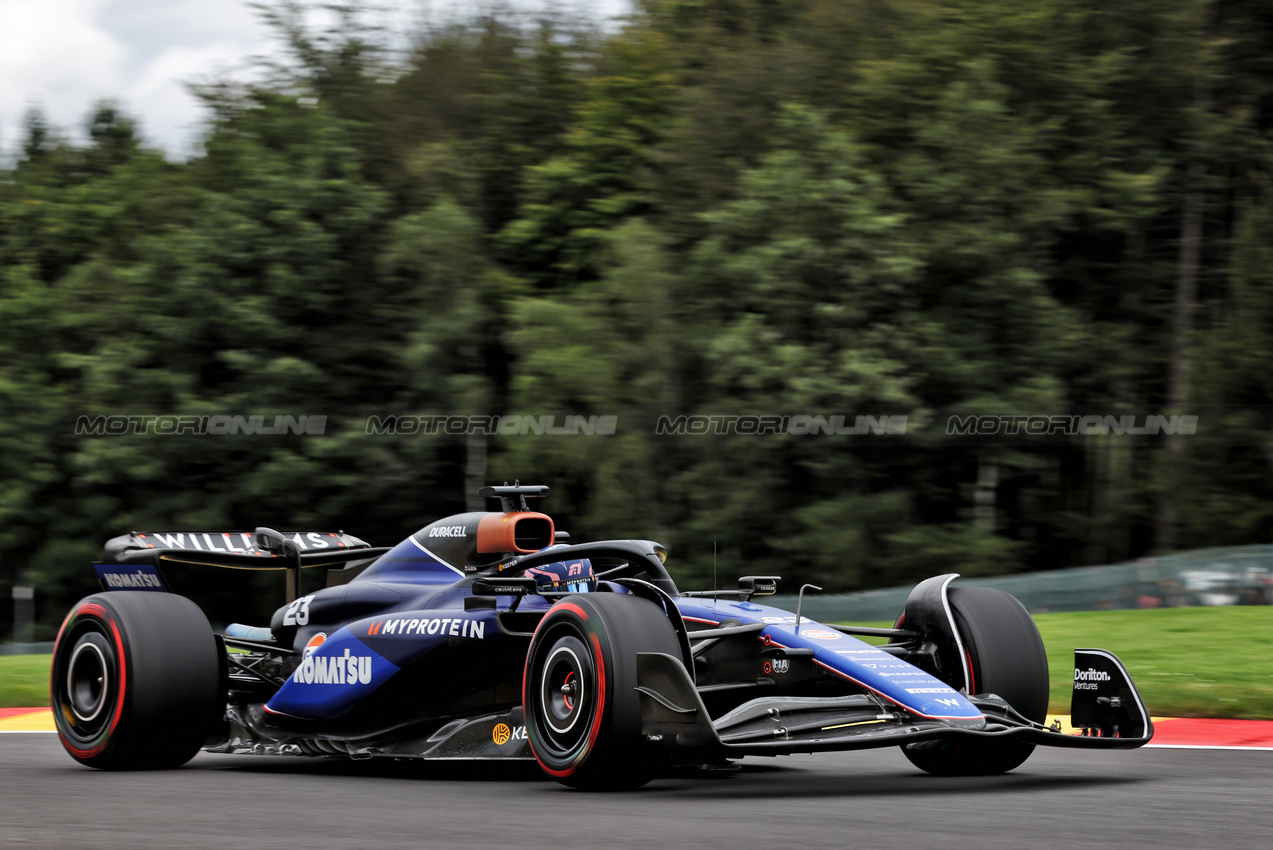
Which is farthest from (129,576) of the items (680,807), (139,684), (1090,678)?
(1090,678)

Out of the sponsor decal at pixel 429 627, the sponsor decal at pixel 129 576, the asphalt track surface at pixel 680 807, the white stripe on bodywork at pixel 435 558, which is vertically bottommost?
the asphalt track surface at pixel 680 807

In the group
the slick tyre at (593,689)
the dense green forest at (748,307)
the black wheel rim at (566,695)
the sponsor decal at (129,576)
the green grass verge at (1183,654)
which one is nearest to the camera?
the slick tyre at (593,689)

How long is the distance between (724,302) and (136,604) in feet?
70.8

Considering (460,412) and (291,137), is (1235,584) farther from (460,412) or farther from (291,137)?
(291,137)

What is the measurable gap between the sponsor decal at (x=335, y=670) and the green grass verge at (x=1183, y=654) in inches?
223

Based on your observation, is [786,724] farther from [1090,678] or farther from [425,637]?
[425,637]

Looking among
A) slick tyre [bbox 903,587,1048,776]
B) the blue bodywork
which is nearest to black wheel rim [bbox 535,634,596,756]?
the blue bodywork

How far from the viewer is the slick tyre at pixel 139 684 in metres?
8.11

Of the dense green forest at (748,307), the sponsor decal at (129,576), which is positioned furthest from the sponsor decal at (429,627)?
the dense green forest at (748,307)

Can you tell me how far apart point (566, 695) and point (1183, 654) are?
8346 mm

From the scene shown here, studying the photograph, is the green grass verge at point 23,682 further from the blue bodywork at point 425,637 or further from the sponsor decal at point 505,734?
the sponsor decal at point 505,734

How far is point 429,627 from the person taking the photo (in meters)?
7.73

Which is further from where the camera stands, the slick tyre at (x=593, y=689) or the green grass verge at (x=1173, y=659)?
the green grass verge at (x=1173, y=659)

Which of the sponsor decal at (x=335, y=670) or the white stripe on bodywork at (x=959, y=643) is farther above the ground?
the white stripe on bodywork at (x=959, y=643)
